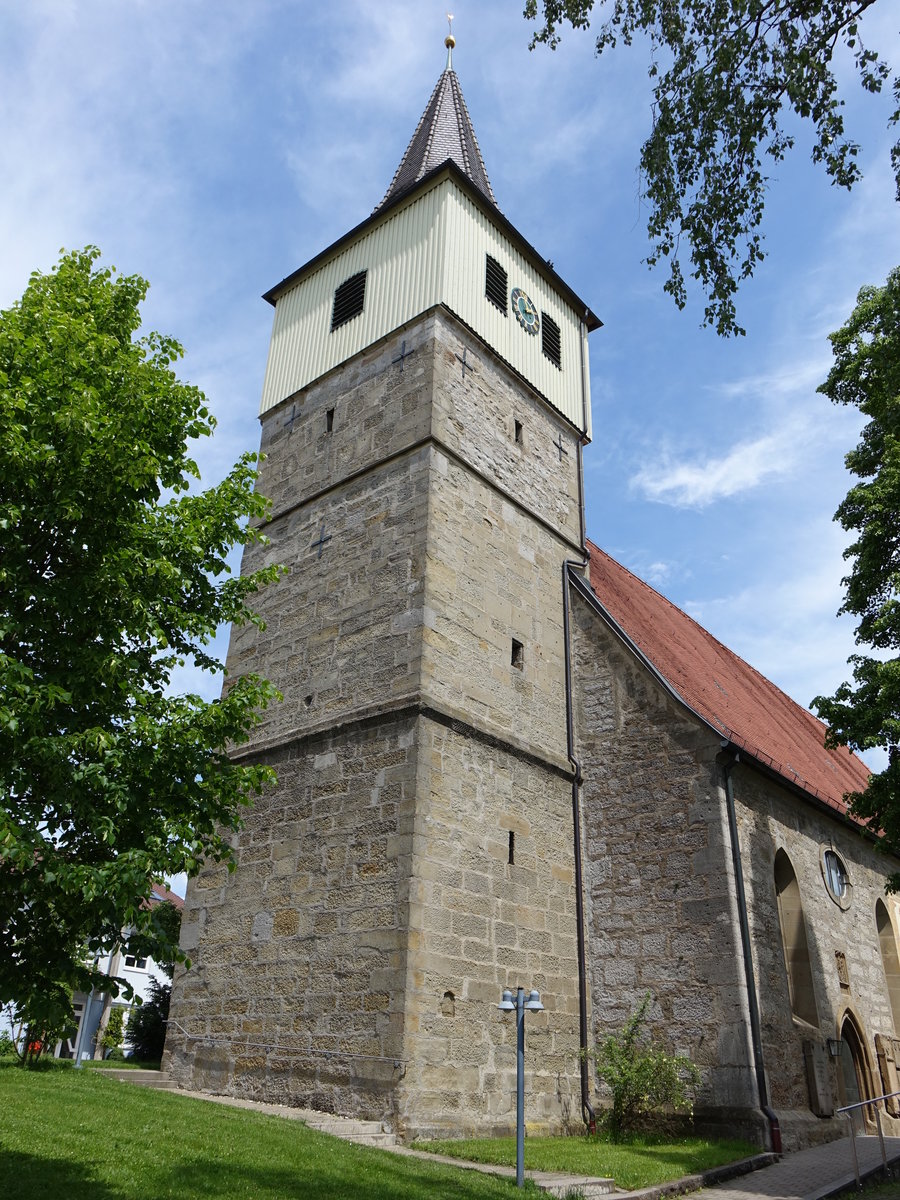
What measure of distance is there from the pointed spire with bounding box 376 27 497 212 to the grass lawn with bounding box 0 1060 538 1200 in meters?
13.9

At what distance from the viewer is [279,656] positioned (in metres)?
13.3

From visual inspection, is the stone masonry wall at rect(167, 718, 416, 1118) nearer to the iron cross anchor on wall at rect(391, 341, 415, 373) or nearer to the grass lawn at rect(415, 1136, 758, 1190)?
the grass lawn at rect(415, 1136, 758, 1190)

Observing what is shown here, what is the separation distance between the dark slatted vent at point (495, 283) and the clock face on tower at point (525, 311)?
0.30m

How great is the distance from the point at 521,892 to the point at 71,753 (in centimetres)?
688

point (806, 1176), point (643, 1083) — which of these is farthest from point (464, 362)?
point (806, 1176)

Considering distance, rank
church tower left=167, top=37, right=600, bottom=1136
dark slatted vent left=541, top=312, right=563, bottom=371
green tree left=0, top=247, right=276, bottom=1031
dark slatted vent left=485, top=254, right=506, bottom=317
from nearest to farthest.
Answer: green tree left=0, top=247, right=276, bottom=1031 < church tower left=167, top=37, right=600, bottom=1136 < dark slatted vent left=485, top=254, right=506, bottom=317 < dark slatted vent left=541, top=312, right=563, bottom=371

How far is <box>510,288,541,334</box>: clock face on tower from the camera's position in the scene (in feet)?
51.9

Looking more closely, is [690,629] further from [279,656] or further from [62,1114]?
[62,1114]

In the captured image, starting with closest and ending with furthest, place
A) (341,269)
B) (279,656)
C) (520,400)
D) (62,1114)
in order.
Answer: (62,1114) < (279,656) < (520,400) < (341,269)

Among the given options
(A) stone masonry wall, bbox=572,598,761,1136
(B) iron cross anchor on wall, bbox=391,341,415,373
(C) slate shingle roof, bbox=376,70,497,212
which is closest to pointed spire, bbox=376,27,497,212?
(C) slate shingle roof, bbox=376,70,497,212

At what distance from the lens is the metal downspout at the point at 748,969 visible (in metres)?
9.89

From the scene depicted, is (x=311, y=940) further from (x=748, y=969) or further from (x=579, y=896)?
(x=748, y=969)

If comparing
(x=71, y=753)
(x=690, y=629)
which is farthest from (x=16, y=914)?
(x=690, y=629)

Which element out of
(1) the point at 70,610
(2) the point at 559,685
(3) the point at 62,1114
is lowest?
(3) the point at 62,1114
